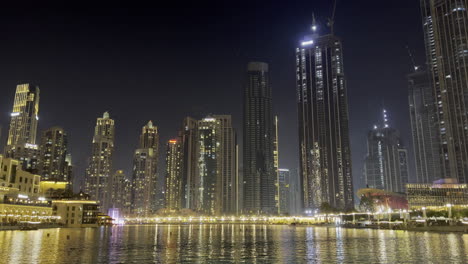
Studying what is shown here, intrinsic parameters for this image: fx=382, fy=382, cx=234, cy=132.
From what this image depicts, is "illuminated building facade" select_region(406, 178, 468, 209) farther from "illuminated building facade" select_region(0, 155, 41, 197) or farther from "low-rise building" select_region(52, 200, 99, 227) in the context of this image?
"illuminated building facade" select_region(0, 155, 41, 197)

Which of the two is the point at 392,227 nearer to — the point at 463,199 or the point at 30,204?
the point at 463,199

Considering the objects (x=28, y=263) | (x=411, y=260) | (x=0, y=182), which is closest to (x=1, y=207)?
(x=0, y=182)

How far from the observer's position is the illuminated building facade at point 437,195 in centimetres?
19038

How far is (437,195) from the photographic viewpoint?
7534 inches

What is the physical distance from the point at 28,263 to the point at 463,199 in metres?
205

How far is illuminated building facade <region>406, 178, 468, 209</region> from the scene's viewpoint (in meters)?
190

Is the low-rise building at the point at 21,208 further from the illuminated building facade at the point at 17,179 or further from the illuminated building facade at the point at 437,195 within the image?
the illuminated building facade at the point at 437,195

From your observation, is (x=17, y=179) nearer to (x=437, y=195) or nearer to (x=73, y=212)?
(x=73, y=212)

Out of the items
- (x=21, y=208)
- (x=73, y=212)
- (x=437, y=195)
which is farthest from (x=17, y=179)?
(x=437, y=195)

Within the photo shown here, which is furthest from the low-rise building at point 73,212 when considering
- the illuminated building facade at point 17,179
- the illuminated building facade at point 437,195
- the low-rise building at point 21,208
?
the illuminated building facade at point 437,195

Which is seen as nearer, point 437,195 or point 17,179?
point 17,179

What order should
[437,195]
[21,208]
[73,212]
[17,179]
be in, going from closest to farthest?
[21,208]
[17,179]
[73,212]
[437,195]

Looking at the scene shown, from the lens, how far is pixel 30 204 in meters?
144

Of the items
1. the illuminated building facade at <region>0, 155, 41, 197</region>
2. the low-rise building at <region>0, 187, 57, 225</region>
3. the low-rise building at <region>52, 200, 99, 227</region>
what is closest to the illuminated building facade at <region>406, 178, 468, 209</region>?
the low-rise building at <region>52, 200, 99, 227</region>
